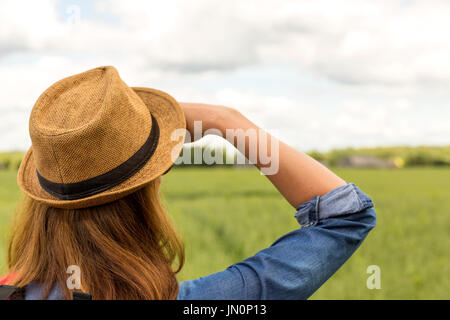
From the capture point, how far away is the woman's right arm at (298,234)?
3.62ft

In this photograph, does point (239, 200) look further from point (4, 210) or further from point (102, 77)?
point (102, 77)

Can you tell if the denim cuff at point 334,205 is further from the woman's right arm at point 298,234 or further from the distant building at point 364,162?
the distant building at point 364,162

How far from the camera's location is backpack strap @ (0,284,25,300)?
3.52 ft

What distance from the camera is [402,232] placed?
7.82 meters

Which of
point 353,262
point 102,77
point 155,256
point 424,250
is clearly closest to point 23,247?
point 155,256

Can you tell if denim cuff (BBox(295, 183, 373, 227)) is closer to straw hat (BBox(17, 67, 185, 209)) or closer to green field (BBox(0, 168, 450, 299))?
straw hat (BBox(17, 67, 185, 209))

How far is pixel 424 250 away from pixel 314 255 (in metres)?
6.40

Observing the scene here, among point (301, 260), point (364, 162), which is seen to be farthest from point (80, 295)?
point (364, 162)

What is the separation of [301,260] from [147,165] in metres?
0.48

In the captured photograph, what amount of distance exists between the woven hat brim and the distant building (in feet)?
101

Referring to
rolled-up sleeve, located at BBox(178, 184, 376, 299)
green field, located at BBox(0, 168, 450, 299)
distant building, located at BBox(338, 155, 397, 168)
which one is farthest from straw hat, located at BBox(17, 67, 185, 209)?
distant building, located at BBox(338, 155, 397, 168)

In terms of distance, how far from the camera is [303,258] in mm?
1112

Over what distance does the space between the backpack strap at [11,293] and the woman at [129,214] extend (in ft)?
0.05

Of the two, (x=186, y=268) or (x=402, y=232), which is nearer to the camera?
(x=186, y=268)
